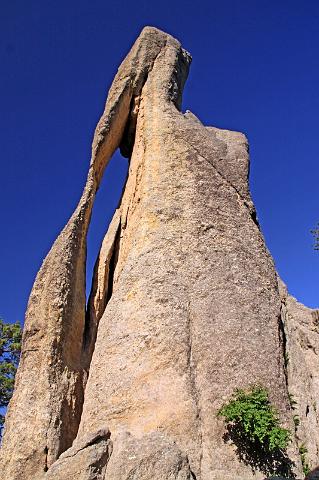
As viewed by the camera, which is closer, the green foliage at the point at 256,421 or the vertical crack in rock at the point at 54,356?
the green foliage at the point at 256,421

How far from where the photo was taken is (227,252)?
12648 millimetres

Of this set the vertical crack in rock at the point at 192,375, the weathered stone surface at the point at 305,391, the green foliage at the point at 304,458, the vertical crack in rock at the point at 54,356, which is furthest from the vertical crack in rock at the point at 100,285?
the green foliage at the point at 304,458

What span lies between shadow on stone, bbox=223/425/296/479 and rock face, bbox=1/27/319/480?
0.21ft

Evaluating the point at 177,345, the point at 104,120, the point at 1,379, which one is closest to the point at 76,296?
the point at 177,345

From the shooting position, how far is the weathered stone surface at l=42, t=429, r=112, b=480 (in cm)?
888

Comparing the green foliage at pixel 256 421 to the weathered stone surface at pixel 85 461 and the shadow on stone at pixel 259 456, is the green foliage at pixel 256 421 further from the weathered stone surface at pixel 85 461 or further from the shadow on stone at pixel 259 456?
the weathered stone surface at pixel 85 461

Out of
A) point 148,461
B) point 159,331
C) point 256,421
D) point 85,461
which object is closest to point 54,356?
point 159,331

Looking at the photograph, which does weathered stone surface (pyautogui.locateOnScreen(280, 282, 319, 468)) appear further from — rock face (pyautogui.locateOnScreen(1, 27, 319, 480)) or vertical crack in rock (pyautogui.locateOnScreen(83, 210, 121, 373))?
vertical crack in rock (pyautogui.locateOnScreen(83, 210, 121, 373))

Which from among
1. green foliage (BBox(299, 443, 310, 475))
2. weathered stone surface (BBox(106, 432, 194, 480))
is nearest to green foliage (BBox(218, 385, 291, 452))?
green foliage (BBox(299, 443, 310, 475))

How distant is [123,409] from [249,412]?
2632 mm

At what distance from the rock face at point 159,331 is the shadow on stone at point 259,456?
2.5 inches

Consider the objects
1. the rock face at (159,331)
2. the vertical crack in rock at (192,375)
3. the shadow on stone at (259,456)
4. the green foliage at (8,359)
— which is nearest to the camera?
the shadow on stone at (259,456)

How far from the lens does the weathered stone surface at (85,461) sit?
29.1ft

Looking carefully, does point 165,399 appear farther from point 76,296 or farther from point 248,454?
point 76,296
